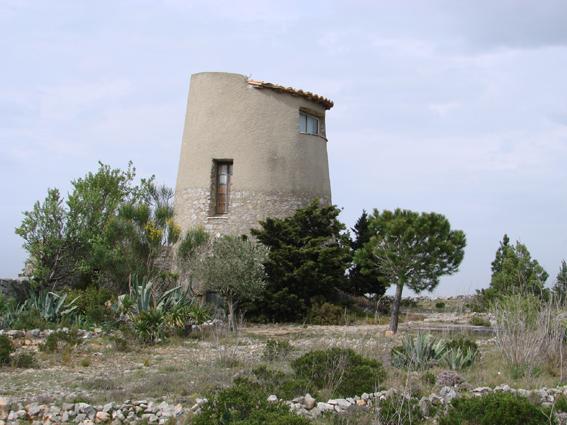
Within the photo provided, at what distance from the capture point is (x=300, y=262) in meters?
19.5

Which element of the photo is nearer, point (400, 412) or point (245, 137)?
point (400, 412)

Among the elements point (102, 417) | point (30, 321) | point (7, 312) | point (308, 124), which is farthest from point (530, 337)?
point (308, 124)

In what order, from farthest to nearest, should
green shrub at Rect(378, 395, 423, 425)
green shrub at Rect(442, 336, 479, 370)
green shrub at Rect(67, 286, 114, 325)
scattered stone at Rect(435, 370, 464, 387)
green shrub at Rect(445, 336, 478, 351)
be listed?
green shrub at Rect(67, 286, 114, 325), green shrub at Rect(445, 336, 478, 351), green shrub at Rect(442, 336, 479, 370), scattered stone at Rect(435, 370, 464, 387), green shrub at Rect(378, 395, 423, 425)

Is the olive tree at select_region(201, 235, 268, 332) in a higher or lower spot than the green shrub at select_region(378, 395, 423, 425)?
higher

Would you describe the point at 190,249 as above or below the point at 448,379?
above

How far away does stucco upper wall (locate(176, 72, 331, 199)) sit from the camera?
70.5 feet

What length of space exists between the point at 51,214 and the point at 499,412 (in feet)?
46.6

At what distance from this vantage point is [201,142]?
2194 centimetres

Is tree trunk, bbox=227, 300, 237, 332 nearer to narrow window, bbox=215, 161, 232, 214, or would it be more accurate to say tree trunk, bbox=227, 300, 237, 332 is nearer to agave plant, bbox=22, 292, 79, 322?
agave plant, bbox=22, 292, 79, 322

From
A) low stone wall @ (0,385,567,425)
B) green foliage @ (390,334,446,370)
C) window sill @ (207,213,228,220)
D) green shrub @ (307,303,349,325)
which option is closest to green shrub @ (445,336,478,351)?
green foliage @ (390,334,446,370)

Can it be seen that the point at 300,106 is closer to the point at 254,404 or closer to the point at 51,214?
the point at 51,214

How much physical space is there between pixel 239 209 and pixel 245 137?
2.21 metres

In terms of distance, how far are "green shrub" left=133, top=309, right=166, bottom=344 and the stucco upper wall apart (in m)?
7.68

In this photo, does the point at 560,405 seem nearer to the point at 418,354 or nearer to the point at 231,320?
the point at 418,354
